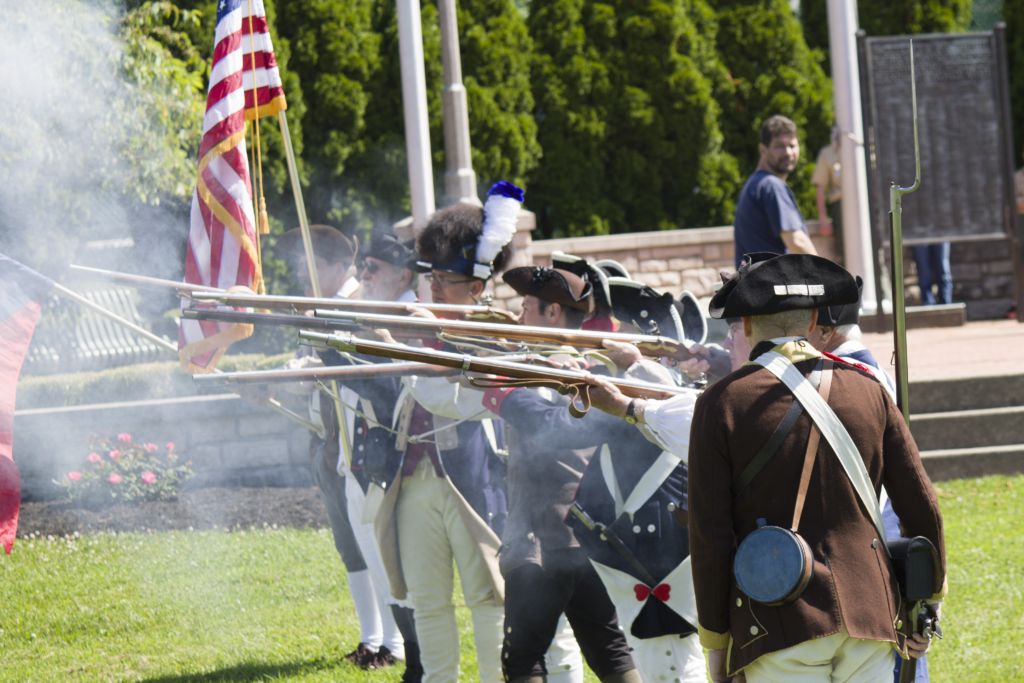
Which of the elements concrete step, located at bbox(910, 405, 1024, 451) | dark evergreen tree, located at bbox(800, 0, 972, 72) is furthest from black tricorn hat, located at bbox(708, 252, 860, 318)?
dark evergreen tree, located at bbox(800, 0, 972, 72)

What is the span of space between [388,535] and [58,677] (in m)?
2.32

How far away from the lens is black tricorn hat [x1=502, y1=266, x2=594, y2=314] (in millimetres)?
3709

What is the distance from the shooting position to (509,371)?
3.01 m

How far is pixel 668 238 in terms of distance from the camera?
449 inches

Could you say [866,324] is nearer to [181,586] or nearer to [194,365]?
[181,586]

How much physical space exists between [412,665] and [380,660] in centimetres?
65

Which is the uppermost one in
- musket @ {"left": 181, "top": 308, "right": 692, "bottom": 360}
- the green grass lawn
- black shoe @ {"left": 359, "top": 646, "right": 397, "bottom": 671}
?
musket @ {"left": 181, "top": 308, "right": 692, "bottom": 360}

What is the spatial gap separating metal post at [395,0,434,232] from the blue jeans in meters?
6.00

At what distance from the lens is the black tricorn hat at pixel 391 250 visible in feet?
16.2

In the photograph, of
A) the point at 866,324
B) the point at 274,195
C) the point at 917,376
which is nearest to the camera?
the point at 917,376

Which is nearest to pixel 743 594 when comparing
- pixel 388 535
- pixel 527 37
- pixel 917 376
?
pixel 388 535

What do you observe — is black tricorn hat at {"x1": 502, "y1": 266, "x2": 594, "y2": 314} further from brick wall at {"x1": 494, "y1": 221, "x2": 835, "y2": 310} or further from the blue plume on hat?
brick wall at {"x1": 494, "y1": 221, "x2": 835, "y2": 310}

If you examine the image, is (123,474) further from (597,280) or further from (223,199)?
(597,280)

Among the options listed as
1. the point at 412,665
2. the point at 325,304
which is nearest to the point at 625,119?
the point at 412,665
